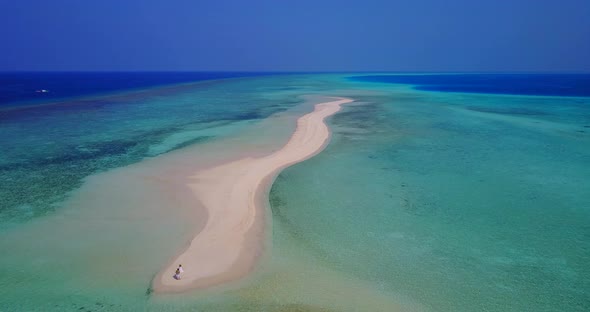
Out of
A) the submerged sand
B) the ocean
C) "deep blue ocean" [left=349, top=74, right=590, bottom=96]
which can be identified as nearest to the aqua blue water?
the ocean

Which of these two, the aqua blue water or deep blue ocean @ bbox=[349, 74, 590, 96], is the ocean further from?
deep blue ocean @ bbox=[349, 74, 590, 96]

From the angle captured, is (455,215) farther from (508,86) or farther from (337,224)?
(508,86)

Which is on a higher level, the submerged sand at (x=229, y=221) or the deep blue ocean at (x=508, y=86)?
the deep blue ocean at (x=508, y=86)

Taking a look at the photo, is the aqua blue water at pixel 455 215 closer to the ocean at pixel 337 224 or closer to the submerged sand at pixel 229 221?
the ocean at pixel 337 224

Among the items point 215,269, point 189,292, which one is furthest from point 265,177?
point 189,292

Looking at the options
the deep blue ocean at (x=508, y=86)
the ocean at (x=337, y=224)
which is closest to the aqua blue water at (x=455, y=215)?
the ocean at (x=337, y=224)

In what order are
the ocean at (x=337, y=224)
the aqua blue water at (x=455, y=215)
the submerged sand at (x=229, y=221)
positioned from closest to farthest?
the ocean at (x=337, y=224) < the aqua blue water at (x=455, y=215) < the submerged sand at (x=229, y=221)

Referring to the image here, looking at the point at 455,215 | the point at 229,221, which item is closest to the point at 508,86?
the point at 455,215
